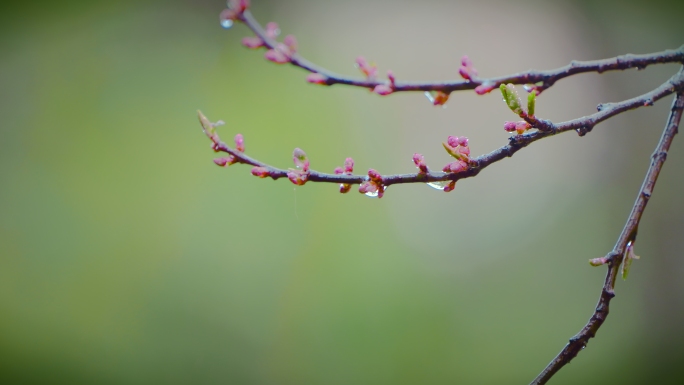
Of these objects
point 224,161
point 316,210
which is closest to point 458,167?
point 224,161

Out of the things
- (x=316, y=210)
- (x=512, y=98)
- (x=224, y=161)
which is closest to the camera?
(x=512, y=98)

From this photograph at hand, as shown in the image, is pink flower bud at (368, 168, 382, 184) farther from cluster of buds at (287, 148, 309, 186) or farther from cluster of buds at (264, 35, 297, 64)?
cluster of buds at (264, 35, 297, 64)

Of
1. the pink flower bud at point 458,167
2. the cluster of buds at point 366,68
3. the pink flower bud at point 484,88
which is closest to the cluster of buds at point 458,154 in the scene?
the pink flower bud at point 458,167

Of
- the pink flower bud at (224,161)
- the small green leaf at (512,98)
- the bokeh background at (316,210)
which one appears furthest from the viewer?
the bokeh background at (316,210)

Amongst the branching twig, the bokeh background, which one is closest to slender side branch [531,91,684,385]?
the branching twig

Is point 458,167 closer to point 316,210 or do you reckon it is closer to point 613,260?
point 613,260

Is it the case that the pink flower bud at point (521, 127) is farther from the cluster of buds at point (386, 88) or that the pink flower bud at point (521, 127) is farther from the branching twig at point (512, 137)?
the cluster of buds at point (386, 88)

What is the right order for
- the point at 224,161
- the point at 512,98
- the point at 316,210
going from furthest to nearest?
the point at 316,210 < the point at 224,161 < the point at 512,98
